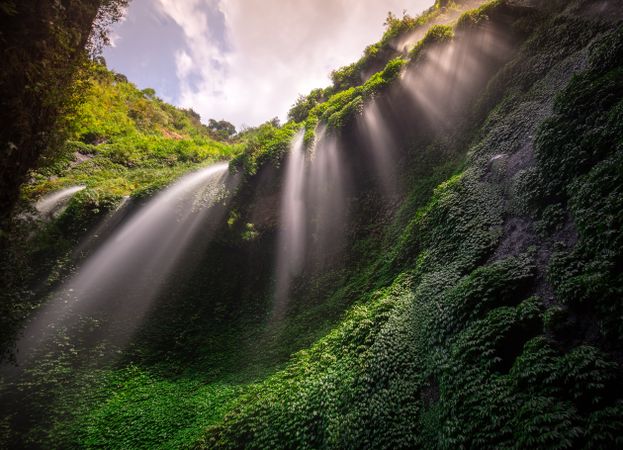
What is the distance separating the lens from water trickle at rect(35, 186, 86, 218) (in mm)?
14523

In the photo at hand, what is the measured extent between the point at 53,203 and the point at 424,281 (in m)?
17.8

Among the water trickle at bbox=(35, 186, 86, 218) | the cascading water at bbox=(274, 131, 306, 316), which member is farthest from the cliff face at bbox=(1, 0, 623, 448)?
the water trickle at bbox=(35, 186, 86, 218)

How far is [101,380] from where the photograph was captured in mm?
9953

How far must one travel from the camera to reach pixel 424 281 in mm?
7570

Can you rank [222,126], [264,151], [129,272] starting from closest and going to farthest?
1. [129,272]
2. [264,151]
3. [222,126]

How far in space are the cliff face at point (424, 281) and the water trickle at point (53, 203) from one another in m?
7.20

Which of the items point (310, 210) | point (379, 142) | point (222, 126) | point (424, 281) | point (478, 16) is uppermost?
point (222, 126)

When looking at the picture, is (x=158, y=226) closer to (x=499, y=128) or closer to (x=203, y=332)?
(x=203, y=332)

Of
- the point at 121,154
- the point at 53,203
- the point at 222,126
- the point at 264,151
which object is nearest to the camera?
the point at 53,203

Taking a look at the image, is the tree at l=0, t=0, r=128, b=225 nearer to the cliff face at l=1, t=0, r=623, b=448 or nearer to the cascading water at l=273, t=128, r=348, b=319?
the cliff face at l=1, t=0, r=623, b=448

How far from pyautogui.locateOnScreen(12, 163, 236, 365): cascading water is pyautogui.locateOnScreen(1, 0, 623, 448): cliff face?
94 cm

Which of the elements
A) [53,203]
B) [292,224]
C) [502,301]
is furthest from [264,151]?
[502,301]

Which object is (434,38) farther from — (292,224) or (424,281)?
(424,281)

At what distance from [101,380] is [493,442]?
37.3ft
